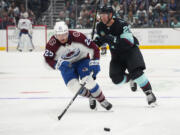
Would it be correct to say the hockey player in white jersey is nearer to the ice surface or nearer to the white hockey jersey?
the white hockey jersey

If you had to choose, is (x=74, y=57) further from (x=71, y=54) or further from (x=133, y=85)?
(x=133, y=85)

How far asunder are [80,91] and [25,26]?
380 inches

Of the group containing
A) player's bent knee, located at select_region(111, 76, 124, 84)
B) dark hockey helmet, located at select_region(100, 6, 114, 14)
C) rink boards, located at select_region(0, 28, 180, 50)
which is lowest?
rink boards, located at select_region(0, 28, 180, 50)

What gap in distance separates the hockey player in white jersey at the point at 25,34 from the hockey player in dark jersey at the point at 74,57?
30.9 ft

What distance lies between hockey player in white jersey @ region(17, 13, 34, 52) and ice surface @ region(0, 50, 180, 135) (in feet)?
21.4

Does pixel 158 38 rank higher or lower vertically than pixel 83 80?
lower

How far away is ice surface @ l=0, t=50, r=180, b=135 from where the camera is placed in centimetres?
310

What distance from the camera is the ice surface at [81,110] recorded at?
3.10 meters

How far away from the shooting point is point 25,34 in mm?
13211

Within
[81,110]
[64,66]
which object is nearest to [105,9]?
[64,66]

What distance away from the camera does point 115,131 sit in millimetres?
3008

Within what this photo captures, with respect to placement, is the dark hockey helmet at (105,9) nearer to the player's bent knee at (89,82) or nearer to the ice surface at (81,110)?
the player's bent knee at (89,82)

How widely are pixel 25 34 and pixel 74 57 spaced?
9.60 meters

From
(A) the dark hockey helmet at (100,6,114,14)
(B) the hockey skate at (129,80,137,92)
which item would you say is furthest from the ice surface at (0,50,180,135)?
(A) the dark hockey helmet at (100,6,114,14)
